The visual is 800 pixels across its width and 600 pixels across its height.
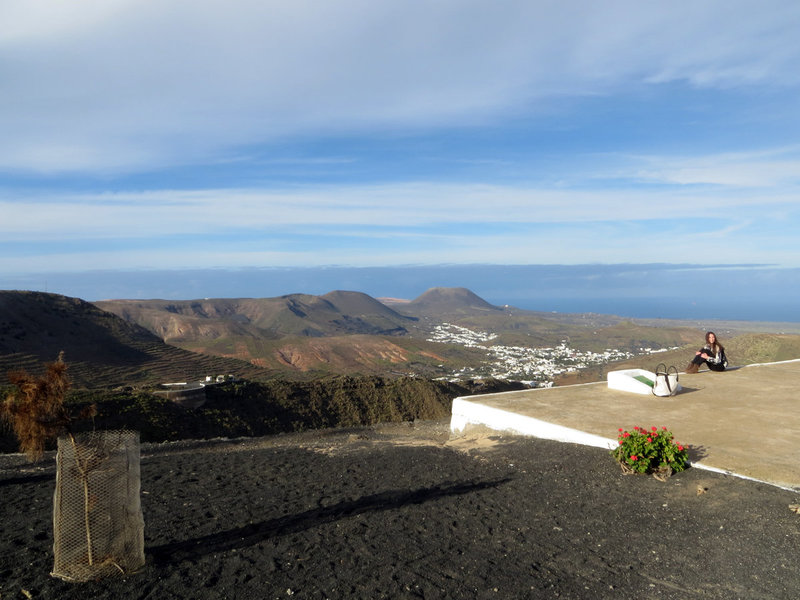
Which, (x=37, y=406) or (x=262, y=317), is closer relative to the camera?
(x=37, y=406)

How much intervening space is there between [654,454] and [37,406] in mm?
6811

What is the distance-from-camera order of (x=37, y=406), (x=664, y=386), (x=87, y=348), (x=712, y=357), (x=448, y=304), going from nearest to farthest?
(x=37, y=406) → (x=664, y=386) → (x=712, y=357) → (x=87, y=348) → (x=448, y=304)

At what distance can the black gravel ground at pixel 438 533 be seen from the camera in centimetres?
461

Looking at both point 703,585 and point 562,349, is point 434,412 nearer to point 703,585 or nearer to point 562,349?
point 703,585

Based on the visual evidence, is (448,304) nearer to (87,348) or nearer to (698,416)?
(87,348)

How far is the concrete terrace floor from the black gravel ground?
2.59 feet

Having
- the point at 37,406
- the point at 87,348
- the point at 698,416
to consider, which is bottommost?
the point at 87,348

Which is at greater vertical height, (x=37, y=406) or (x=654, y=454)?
(x=37, y=406)

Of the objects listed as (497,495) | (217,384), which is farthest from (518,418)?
(217,384)

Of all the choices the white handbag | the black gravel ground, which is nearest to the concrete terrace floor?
the white handbag

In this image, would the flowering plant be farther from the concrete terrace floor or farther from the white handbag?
the white handbag

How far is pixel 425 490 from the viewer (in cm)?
736

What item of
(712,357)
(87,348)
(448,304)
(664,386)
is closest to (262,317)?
Answer: (448,304)

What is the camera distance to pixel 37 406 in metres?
4.52
